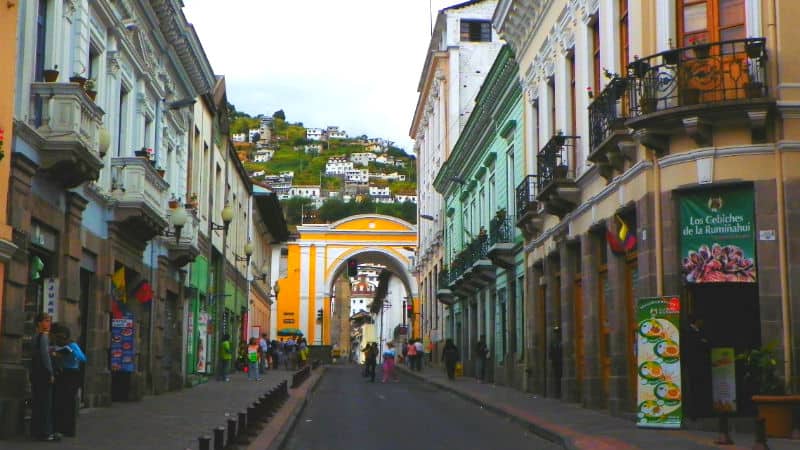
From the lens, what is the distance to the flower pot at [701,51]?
15805mm

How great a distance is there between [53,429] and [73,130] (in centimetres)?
414

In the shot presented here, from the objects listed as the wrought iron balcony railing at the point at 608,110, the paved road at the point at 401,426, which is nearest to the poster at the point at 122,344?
the paved road at the point at 401,426

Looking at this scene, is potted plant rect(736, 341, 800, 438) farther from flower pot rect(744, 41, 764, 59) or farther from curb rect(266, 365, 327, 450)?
curb rect(266, 365, 327, 450)

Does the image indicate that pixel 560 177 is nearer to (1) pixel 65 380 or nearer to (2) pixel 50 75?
(2) pixel 50 75

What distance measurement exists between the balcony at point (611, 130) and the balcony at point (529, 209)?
626cm

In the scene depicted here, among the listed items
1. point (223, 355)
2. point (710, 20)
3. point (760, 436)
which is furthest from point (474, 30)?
point (760, 436)

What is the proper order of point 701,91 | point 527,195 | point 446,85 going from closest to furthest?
point 701,91 → point 527,195 → point 446,85

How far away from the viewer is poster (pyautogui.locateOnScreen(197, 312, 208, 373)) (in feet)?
102

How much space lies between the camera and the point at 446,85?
54.1 metres

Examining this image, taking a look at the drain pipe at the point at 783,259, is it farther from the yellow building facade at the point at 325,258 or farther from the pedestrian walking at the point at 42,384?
the yellow building facade at the point at 325,258

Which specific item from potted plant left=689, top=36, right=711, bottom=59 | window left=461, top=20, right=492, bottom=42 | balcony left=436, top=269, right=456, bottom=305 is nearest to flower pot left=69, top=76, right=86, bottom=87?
potted plant left=689, top=36, right=711, bottom=59

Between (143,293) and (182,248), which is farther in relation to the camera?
(182,248)

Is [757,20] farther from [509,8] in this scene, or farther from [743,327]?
[509,8]

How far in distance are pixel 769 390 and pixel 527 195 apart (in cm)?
1307
